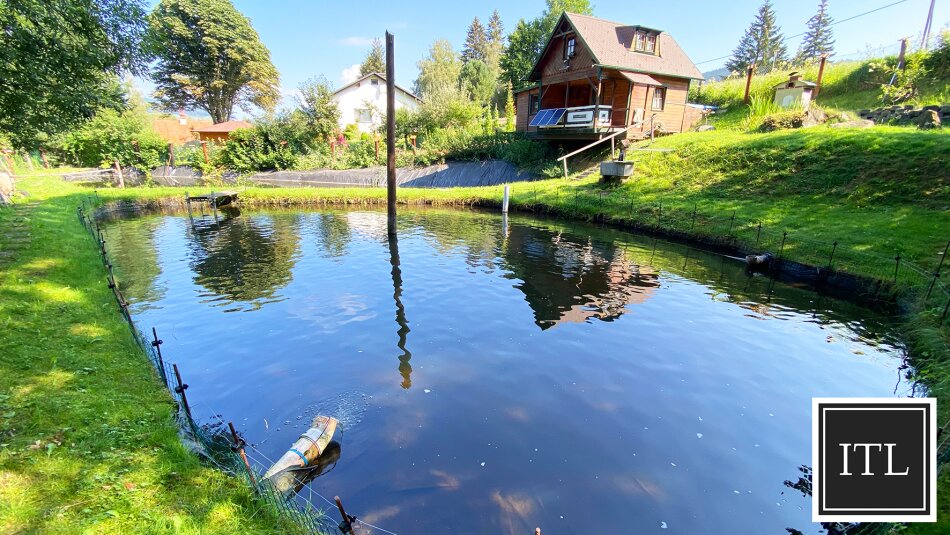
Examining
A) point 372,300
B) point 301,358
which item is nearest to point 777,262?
point 372,300

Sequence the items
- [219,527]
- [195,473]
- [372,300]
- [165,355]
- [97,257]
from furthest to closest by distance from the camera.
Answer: [97,257]
[372,300]
[165,355]
[195,473]
[219,527]

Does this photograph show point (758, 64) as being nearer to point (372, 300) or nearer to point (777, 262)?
point (777, 262)

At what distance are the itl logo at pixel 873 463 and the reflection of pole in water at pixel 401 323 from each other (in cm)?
523

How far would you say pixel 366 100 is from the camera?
4875 centimetres

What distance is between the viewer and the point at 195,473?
4.21m

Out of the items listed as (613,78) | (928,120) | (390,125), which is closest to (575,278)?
(390,125)

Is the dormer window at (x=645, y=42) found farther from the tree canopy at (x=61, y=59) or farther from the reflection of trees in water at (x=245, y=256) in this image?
the tree canopy at (x=61, y=59)

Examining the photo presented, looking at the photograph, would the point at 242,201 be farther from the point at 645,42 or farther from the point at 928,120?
the point at 928,120

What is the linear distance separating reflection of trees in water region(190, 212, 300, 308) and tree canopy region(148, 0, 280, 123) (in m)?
36.9

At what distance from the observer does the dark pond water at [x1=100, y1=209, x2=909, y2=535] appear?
4785 millimetres

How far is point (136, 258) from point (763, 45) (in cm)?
9807

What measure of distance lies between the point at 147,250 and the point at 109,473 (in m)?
14.5

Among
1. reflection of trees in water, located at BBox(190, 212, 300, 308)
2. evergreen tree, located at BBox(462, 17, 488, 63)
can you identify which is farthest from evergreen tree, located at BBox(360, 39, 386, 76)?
reflection of trees in water, located at BBox(190, 212, 300, 308)

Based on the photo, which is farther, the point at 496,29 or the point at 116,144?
the point at 496,29
